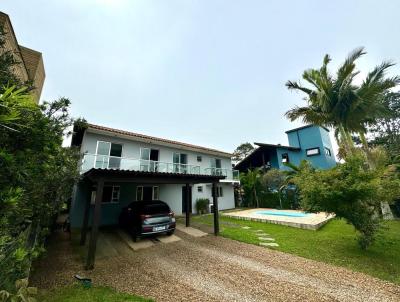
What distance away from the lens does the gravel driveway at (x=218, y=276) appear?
4.12m

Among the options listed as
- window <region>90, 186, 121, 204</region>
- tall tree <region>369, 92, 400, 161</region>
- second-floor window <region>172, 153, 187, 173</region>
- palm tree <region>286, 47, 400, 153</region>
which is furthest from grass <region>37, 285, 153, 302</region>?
tall tree <region>369, 92, 400, 161</region>

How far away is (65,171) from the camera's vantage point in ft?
22.9

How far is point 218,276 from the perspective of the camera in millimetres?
5078

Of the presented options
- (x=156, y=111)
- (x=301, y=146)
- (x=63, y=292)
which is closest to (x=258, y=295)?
(x=63, y=292)

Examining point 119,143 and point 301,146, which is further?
point 301,146

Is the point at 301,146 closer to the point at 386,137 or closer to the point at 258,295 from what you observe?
the point at 386,137

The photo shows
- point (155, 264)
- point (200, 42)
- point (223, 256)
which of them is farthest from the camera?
point (200, 42)

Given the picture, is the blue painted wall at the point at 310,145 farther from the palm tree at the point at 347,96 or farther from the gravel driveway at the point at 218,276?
the gravel driveway at the point at 218,276

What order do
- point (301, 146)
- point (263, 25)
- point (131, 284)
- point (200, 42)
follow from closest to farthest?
point (131, 284) < point (263, 25) < point (200, 42) < point (301, 146)

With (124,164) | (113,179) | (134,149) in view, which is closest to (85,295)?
(113,179)

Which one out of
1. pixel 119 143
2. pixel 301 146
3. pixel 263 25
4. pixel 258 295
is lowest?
pixel 258 295

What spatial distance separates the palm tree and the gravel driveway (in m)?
9.67

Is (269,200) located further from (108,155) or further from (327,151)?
(108,155)

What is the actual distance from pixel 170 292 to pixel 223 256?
2834 millimetres
